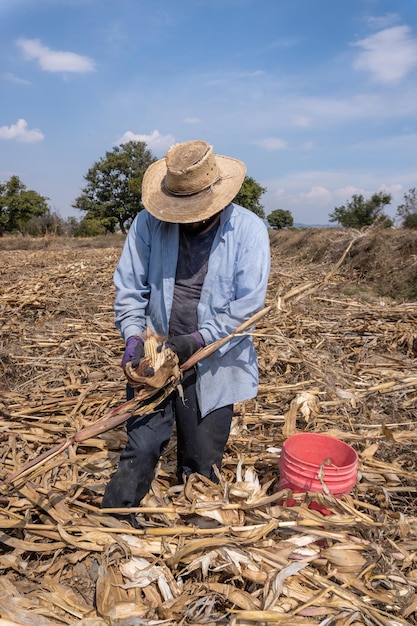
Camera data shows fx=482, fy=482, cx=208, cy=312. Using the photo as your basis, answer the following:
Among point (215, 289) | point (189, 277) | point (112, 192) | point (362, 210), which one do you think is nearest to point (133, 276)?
point (189, 277)

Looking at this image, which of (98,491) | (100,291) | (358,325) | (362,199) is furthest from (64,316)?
(362,199)

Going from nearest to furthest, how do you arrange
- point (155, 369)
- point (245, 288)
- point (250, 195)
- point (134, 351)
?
point (155, 369) → point (134, 351) → point (245, 288) → point (250, 195)

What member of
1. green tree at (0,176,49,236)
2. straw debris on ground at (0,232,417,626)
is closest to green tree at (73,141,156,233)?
green tree at (0,176,49,236)

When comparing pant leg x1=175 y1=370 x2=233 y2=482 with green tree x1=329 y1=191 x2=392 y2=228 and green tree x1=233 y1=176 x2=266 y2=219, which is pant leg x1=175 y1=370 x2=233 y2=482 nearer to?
green tree x1=329 y1=191 x2=392 y2=228

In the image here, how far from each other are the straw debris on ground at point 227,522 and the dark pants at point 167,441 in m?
0.10

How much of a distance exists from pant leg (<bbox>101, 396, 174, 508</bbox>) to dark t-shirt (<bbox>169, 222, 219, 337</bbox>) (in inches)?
17.1

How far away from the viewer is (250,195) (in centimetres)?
4619

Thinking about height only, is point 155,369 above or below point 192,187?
below

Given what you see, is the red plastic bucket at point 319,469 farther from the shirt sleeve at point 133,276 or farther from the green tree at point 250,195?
the green tree at point 250,195

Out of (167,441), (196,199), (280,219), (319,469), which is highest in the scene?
(280,219)

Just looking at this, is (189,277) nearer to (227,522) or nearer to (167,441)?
(167,441)

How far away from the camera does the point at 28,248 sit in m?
21.8

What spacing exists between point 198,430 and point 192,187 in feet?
3.75

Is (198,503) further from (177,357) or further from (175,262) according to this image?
(175,262)
